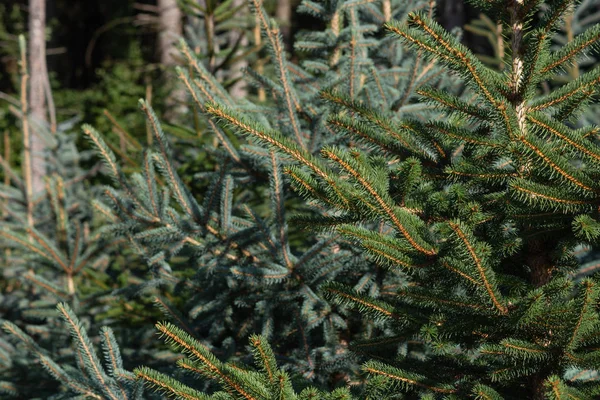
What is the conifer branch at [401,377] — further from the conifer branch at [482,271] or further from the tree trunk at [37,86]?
the tree trunk at [37,86]

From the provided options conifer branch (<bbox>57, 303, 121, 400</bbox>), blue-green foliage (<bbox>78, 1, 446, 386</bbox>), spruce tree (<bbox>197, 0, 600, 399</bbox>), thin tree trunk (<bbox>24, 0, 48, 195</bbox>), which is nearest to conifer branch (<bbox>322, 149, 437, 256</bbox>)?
spruce tree (<bbox>197, 0, 600, 399</bbox>)

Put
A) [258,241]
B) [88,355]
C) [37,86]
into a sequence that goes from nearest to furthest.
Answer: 1. [88,355]
2. [258,241]
3. [37,86]

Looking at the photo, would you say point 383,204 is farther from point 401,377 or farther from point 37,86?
point 37,86

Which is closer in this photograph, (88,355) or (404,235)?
(404,235)

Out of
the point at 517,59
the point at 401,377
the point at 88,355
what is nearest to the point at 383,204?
the point at 401,377

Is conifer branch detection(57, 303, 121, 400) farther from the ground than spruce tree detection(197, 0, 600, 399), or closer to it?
closer to it

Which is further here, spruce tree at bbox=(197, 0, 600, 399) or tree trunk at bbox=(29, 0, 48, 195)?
tree trunk at bbox=(29, 0, 48, 195)

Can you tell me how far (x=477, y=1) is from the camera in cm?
177

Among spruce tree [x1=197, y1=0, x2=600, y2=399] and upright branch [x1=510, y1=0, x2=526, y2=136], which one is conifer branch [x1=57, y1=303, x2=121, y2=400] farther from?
upright branch [x1=510, y1=0, x2=526, y2=136]

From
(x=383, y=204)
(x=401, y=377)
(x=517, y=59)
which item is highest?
(x=517, y=59)

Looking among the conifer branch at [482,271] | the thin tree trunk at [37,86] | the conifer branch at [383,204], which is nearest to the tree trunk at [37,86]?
the thin tree trunk at [37,86]

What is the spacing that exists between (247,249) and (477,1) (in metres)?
1.36

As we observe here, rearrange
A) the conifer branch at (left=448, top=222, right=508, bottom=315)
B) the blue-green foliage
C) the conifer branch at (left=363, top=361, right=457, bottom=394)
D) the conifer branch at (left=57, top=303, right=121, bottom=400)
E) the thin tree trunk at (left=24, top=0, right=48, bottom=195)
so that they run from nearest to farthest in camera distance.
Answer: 1. the conifer branch at (left=448, top=222, right=508, bottom=315)
2. the conifer branch at (left=363, top=361, right=457, bottom=394)
3. the conifer branch at (left=57, top=303, right=121, bottom=400)
4. the blue-green foliage
5. the thin tree trunk at (left=24, top=0, right=48, bottom=195)

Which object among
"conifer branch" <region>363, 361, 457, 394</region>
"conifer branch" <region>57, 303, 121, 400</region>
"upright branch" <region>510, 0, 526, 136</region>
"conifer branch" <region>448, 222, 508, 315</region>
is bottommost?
"conifer branch" <region>57, 303, 121, 400</region>
